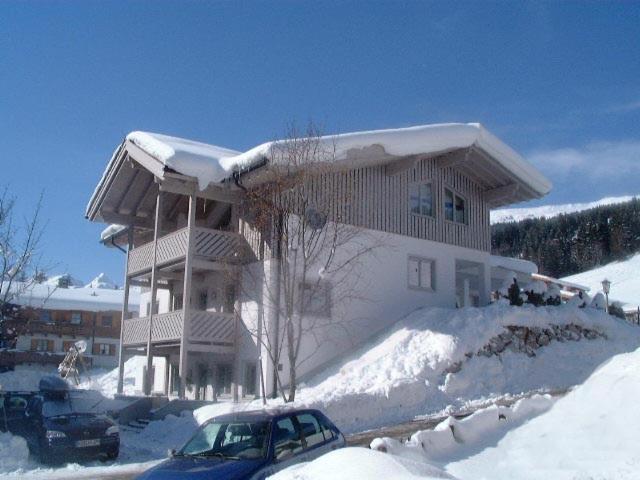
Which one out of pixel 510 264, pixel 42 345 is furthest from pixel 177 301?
pixel 42 345

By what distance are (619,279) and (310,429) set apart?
6176cm

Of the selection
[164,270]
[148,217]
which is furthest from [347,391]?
[148,217]

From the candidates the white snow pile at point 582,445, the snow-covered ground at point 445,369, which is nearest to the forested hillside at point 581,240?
the snow-covered ground at point 445,369

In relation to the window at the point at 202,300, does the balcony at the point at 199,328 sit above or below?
below

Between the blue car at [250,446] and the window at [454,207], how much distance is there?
18.3 meters

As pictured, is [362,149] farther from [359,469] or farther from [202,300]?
[359,469]

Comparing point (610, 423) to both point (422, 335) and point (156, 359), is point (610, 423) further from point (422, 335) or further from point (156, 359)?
point (156, 359)

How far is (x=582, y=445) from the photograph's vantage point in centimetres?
956

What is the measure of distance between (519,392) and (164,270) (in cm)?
1251

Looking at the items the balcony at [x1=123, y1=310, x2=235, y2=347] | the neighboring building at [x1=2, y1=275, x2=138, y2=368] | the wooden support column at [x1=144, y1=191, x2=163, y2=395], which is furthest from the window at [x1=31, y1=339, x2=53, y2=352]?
the balcony at [x1=123, y1=310, x2=235, y2=347]

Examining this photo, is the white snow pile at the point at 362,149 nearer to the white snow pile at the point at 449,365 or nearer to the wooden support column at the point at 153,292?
the wooden support column at the point at 153,292

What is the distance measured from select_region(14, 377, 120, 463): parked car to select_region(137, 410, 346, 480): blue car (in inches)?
256

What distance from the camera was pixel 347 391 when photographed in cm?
1806

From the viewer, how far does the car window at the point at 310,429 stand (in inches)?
376
